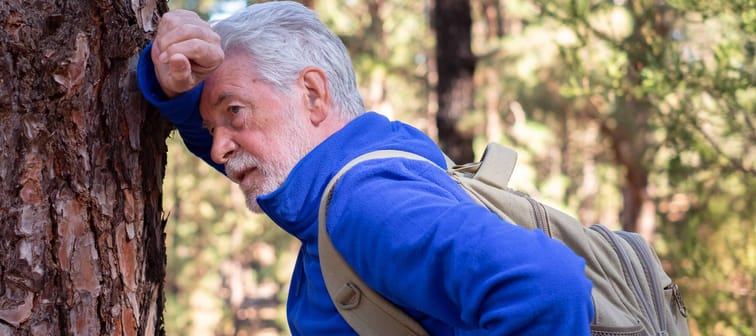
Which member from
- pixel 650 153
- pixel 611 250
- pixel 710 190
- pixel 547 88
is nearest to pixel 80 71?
pixel 611 250

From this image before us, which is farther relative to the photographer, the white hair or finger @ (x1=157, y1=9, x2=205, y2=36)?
the white hair

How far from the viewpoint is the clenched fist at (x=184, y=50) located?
2.04 m

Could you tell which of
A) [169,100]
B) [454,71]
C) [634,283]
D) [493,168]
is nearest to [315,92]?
[169,100]

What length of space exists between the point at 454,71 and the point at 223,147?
6456mm

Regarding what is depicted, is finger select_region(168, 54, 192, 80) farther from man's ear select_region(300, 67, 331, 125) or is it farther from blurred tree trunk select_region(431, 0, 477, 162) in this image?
blurred tree trunk select_region(431, 0, 477, 162)

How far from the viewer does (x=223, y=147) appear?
2170mm

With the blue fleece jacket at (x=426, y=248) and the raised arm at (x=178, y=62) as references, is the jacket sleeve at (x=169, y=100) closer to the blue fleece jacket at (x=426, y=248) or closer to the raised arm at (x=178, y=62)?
the raised arm at (x=178, y=62)

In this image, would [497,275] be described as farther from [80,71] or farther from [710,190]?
[710,190]

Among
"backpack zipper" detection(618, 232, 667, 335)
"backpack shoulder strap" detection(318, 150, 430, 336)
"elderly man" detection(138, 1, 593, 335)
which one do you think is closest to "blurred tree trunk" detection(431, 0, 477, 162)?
"elderly man" detection(138, 1, 593, 335)

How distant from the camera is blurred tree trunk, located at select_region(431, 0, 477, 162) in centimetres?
837

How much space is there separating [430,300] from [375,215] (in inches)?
7.8

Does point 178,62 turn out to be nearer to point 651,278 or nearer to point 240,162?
point 240,162

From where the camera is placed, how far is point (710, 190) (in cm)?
787

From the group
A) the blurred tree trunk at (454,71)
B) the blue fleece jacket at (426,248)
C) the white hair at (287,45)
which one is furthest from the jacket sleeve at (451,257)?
the blurred tree trunk at (454,71)
